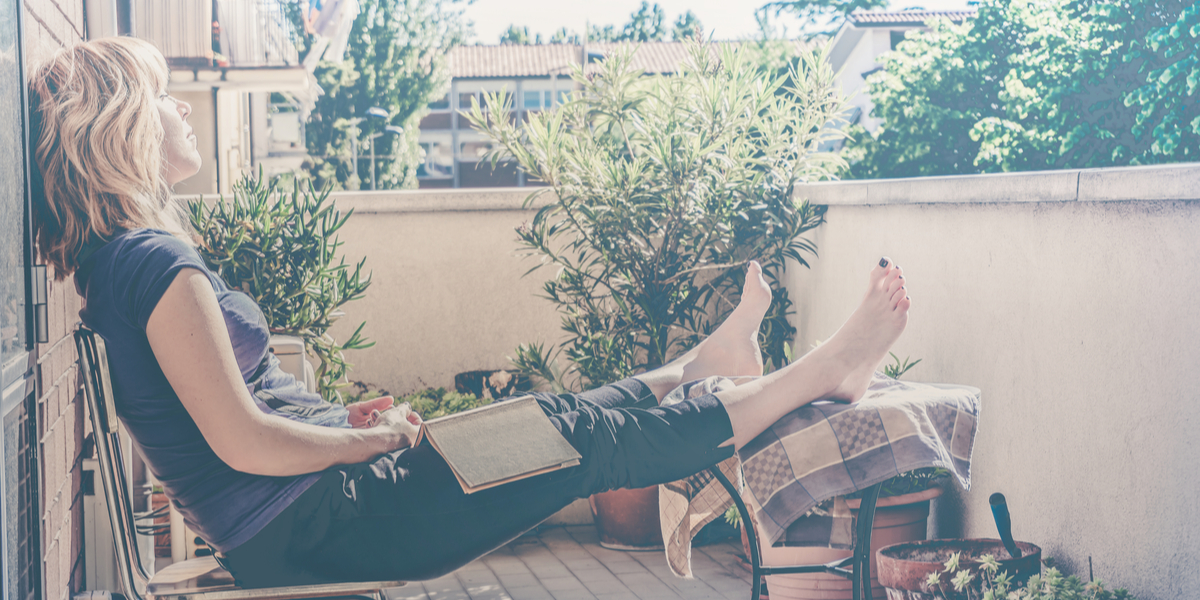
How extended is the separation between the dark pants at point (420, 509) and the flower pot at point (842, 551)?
3.41 ft

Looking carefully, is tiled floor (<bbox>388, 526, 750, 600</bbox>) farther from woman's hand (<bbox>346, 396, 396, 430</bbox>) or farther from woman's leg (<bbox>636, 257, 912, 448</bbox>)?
woman's hand (<bbox>346, 396, 396, 430</bbox>)

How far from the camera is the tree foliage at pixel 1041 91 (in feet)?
47.1

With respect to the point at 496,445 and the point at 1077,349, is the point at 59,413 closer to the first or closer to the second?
the point at 496,445

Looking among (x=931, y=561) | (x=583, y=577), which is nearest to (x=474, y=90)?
(x=583, y=577)

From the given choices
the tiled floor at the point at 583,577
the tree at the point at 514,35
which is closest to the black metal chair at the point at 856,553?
the tiled floor at the point at 583,577

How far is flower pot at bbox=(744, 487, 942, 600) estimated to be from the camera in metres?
2.58

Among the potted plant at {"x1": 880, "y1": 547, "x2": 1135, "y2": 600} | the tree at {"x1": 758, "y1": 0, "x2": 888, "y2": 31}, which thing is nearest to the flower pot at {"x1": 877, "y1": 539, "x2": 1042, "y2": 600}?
the potted plant at {"x1": 880, "y1": 547, "x2": 1135, "y2": 600}

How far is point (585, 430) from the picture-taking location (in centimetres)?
168

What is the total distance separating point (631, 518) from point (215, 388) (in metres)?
2.42

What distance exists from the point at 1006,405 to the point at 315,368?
2796 millimetres

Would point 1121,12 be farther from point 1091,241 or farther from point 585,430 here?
point 585,430

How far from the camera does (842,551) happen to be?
2.55 meters

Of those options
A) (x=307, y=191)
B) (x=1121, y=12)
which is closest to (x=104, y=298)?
(x=307, y=191)

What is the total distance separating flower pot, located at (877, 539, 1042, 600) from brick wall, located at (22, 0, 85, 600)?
5.87 ft
